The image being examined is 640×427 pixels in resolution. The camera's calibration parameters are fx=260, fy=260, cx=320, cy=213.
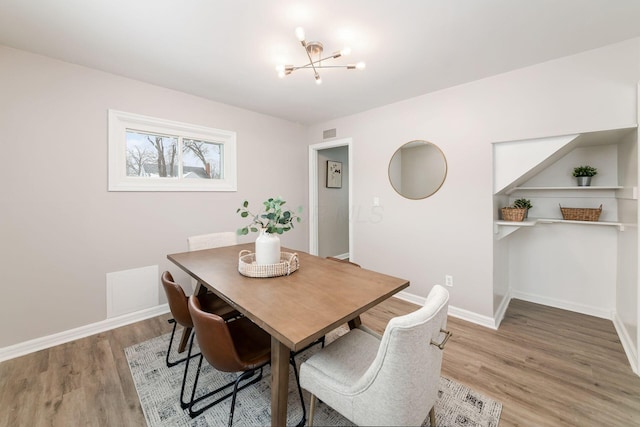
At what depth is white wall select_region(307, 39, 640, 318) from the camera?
6.48 ft

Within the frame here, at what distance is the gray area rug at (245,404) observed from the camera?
4.76 feet

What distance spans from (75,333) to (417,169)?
370cm

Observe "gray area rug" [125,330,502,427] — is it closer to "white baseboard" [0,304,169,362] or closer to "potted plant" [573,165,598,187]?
"white baseboard" [0,304,169,362]

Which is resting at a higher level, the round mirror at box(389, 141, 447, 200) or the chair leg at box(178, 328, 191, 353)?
the round mirror at box(389, 141, 447, 200)

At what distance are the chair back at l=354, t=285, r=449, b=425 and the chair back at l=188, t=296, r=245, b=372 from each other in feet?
1.93

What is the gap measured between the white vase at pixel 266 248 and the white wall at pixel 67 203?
5.44 ft

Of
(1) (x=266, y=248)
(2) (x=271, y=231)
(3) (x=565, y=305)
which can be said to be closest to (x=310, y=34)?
(2) (x=271, y=231)

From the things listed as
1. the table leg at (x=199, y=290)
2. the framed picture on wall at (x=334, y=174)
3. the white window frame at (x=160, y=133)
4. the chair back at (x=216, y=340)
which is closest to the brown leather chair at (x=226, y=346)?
the chair back at (x=216, y=340)

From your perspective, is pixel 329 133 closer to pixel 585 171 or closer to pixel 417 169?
pixel 417 169

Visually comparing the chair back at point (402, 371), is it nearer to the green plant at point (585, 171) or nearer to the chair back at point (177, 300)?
the chair back at point (177, 300)

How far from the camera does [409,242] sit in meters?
3.08

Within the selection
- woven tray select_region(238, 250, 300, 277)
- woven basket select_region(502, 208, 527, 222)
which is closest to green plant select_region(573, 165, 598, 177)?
woven basket select_region(502, 208, 527, 222)

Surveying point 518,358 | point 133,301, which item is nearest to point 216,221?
point 133,301

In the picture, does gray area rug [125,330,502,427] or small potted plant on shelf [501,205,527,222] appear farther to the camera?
small potted plant on shelf [501,205,527,222]
